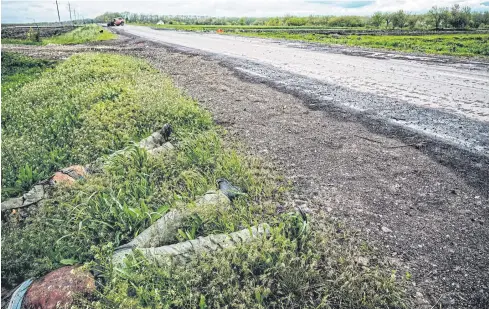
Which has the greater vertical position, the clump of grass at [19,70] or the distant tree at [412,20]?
the distant tree at [412,20]

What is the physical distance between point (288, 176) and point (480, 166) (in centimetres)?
215

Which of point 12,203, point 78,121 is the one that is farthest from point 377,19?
point 12,203

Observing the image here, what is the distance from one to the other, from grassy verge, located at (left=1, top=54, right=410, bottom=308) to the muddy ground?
0.26 meters

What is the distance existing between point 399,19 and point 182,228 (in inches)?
2420

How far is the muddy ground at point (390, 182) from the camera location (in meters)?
2.48

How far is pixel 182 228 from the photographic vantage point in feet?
10.4

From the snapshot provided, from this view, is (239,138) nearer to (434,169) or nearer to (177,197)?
(177,197)

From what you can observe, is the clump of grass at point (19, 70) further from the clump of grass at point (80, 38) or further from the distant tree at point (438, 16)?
the distant tree at point (438, 16)

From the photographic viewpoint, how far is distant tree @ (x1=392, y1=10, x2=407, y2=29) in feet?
176

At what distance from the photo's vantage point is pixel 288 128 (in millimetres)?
5285

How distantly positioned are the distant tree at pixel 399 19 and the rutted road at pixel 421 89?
48950 millimetres

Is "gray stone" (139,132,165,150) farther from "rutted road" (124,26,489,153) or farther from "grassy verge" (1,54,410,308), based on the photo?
"rutted road" (124,26,489,153)

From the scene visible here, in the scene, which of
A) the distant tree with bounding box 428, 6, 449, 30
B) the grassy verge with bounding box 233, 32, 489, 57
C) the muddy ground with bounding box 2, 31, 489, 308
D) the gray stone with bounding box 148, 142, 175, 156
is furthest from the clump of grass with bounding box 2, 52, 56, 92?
the distant tree with bounding box 428, 6, 449, 30

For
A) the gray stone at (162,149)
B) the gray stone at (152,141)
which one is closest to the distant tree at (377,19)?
the gray stone at (152,141)
